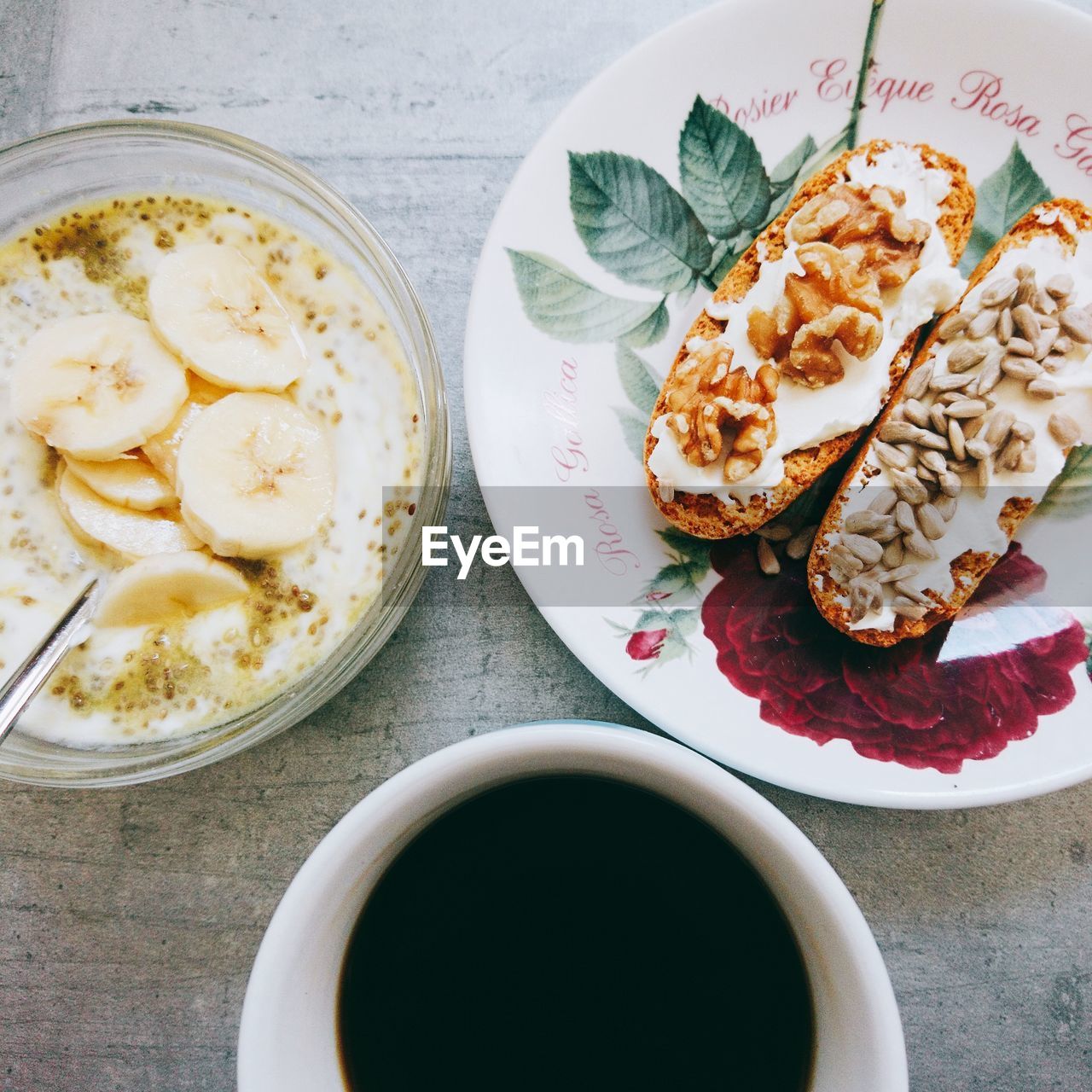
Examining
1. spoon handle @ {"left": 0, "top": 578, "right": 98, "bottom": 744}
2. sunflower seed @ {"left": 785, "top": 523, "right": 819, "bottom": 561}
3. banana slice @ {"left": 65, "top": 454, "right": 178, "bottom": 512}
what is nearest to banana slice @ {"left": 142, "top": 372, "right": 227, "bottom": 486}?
banana slice @ {"left": 65, "top": 454, "right": 178, "bottom": 512}

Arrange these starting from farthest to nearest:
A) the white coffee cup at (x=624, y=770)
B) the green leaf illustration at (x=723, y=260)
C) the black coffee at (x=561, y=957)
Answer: the green leaf illustration at (x=723, y=260)
the black coffee at (x=561, y=957)
the white coffee cup at (x=624, y=770)

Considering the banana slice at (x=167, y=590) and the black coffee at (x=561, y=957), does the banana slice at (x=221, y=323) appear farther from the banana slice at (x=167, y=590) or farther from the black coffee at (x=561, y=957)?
the black coffee at (x=561, y=957)

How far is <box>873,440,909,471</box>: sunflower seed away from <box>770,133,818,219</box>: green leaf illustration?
308 mm

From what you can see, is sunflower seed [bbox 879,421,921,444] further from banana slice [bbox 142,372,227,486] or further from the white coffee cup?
banana slice [bbox 142,372,227,486]

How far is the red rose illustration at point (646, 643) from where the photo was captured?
94cm

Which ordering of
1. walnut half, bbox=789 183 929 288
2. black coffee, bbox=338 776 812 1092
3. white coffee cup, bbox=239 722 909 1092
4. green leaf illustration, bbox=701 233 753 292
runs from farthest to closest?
1. green leaf illustration, bbox=701 233 753 292
2. walnut half, bbox=789 183 929 288
3. black coffee, bbox=338 776 812 1092
4. white coffee cup, bbox=239 722 909 1092

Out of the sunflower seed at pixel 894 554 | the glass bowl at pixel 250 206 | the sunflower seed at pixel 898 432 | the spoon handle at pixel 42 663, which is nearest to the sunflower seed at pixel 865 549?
the sunflower seed at pixel 894 554

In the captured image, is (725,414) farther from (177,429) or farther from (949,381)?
(177,429)

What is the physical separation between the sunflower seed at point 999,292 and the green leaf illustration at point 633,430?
1.26 ft

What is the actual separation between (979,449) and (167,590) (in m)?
0.87

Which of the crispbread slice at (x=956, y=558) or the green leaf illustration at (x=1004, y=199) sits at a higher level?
the green leaf illustration at (x=1004, y=199)

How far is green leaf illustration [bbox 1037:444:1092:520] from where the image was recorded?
1003 mm

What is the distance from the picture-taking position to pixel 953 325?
0.96m

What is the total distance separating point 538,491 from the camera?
0.95 meters
